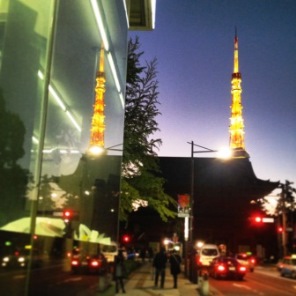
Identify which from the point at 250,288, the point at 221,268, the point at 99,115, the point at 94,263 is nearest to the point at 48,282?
the point at 94,263

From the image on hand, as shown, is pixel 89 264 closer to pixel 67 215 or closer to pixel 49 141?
pixel 67 215

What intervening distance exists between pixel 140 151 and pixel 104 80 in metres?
13.8

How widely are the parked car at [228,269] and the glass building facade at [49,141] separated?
28085 millimetres

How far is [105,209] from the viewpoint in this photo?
13.8ft

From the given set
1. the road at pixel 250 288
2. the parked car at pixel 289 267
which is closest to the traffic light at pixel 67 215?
the road at pixel 250 288

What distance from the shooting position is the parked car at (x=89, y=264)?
3.09 metres

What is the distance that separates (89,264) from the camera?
3.68 meters

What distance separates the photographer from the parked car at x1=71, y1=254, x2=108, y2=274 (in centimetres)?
309

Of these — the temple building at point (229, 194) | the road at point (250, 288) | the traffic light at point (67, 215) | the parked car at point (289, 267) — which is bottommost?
the road at point (250, 288)

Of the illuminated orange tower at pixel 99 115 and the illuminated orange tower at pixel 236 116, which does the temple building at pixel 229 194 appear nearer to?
the illuminated orange tower at pixel 236 116

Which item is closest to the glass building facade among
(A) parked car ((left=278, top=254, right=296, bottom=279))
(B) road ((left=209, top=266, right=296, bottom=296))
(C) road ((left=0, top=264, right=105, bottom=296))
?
(C) road ((left=0, top=264, right=105, bottom=296))

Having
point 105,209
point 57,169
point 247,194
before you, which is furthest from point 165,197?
point 247,194

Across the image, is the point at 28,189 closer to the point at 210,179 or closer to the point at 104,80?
the point at 104,80

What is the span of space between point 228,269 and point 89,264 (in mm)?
28531
